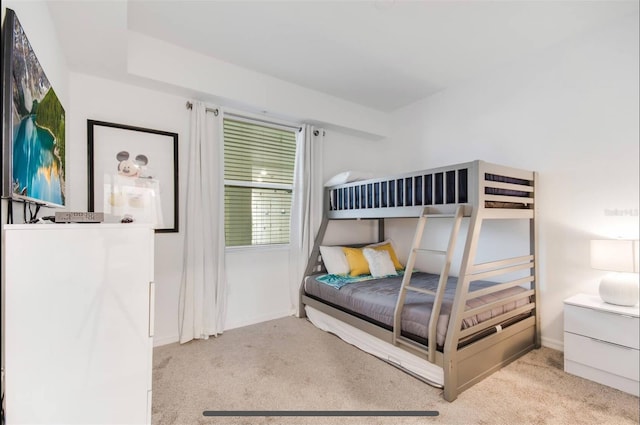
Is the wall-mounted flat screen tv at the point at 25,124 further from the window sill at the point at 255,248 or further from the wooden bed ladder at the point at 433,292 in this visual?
the wooden bed ladder at the point at 433,292

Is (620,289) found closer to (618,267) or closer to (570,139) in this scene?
(618,267)

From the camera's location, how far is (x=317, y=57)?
2.75 metres

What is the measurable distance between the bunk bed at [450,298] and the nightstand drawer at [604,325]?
34 cm

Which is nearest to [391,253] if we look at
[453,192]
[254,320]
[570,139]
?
[453,192]

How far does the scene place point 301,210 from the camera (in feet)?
11.4

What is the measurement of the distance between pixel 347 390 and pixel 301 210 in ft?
6.44

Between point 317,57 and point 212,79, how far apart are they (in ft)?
3.24

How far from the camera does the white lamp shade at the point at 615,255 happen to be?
1989 millimetres

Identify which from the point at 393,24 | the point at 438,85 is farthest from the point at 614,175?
the point at 393,24

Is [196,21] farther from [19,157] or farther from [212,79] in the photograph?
[19,157]

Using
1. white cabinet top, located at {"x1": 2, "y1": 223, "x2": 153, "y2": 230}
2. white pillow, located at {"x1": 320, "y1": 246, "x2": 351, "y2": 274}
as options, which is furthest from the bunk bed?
white cabinet top, located at {"x1": 2, "y1": 223, "x2": 153, "y2": 230}

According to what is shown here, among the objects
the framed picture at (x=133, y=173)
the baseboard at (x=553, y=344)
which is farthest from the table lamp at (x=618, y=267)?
the framed picture at (x=133, y=173)

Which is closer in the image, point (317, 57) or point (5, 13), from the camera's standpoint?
point (5, 13)

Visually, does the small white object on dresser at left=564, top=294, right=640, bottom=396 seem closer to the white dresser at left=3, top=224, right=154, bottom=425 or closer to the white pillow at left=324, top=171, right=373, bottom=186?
the white pillow at left=324, top=171, right=373, bottom=186
